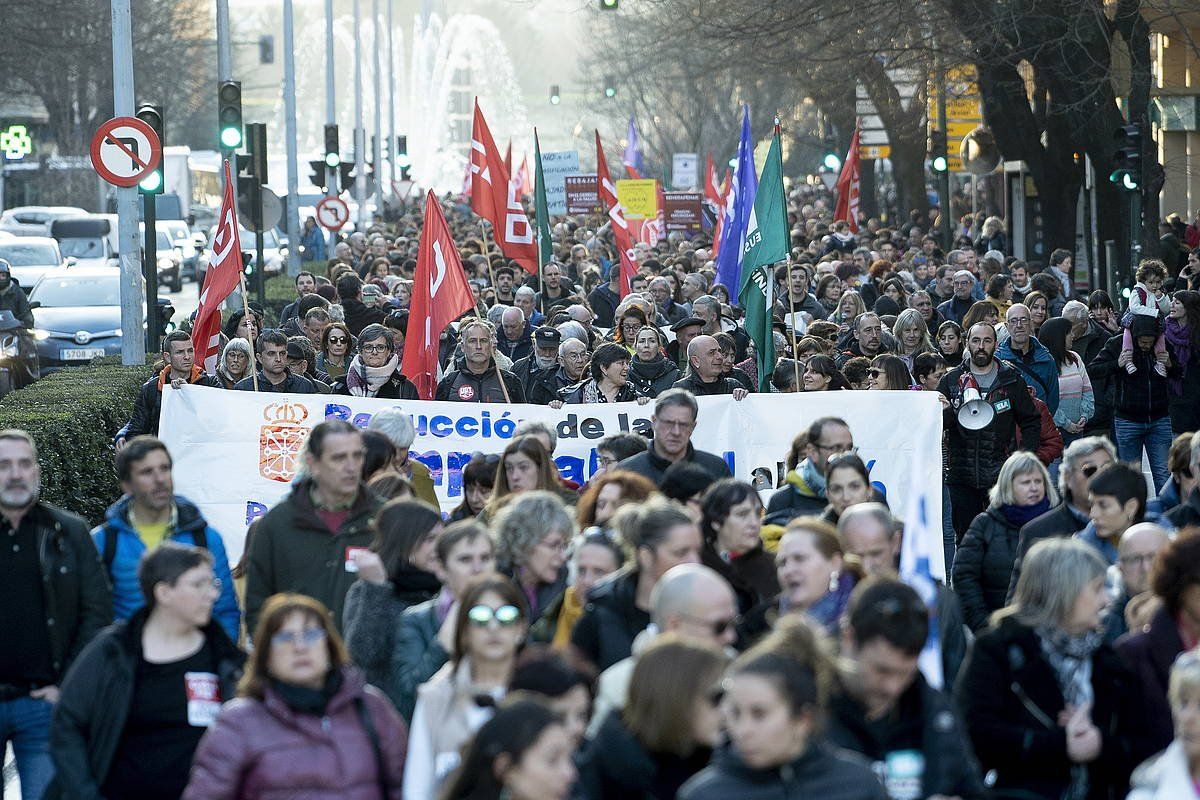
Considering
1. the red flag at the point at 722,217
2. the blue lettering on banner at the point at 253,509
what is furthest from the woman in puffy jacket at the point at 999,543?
the red flag at the point at 722,217

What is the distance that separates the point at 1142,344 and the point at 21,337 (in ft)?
40.4

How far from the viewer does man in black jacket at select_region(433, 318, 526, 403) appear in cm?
1336

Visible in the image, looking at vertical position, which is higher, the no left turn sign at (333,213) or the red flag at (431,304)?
the no left turn sign at (333,213)

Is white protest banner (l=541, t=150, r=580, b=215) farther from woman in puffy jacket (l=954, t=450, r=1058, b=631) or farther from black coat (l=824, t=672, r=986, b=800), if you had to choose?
black coat (l=824, t=672, r=986, b=800)

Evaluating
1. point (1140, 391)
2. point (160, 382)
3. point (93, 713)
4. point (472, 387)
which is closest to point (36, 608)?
point (93, 713)

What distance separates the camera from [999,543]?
8.98m

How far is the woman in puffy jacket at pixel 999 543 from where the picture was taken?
898 cm

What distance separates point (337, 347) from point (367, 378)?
1.69m

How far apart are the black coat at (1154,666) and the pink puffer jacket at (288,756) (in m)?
2.12

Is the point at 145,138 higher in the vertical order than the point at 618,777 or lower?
higher

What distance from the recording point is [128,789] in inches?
251

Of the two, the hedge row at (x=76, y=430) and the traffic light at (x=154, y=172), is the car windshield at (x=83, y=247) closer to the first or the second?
the traffic light at (x=154, y=172)

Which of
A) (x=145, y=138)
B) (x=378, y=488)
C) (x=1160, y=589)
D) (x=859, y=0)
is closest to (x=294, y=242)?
(x=859, y=0)

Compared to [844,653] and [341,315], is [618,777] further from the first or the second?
[341,315]
